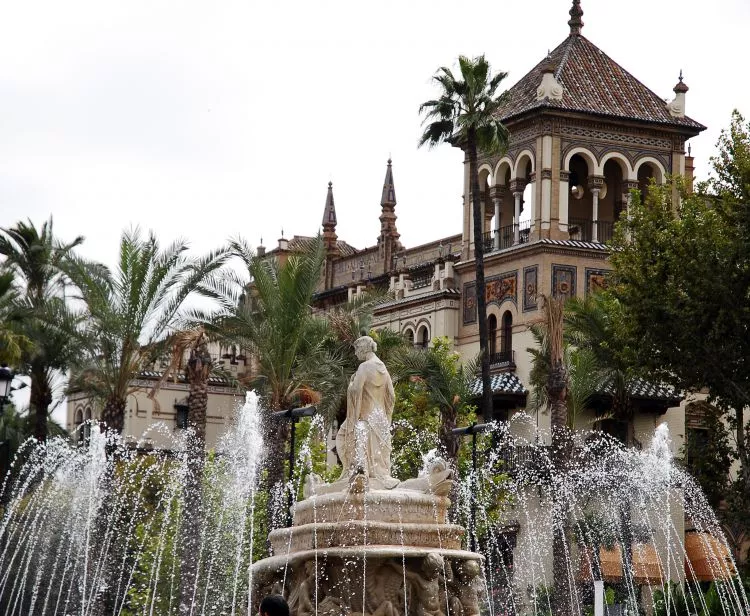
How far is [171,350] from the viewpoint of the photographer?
117 ft

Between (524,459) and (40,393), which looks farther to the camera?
(524,459)

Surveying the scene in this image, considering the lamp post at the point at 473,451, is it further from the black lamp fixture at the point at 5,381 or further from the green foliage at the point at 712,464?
the black lamp fixture at the point at 5,381

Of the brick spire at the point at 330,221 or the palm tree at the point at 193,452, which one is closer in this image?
the palm tree at the point at 193,452

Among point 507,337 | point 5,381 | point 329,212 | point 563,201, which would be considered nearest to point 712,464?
point 507,337

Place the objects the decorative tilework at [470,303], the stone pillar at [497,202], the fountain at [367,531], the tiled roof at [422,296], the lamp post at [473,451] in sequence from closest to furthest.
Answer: the fountain at [367,531] < the lamp post at [473,451] < the decorative tilework at [470,303] < the stone pillar at [497,202] < the tiled roof at [422,296]

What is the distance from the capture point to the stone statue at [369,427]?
21078 millimetres

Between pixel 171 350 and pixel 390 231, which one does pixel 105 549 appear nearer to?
pixel 171 350

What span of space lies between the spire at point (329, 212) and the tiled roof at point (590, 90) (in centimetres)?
1522

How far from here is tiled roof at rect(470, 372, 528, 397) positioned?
51.8m

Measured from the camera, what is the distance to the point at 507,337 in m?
53.6

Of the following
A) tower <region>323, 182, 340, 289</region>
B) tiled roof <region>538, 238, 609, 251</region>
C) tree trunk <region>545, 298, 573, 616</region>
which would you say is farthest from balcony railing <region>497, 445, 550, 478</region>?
tower <region>323, 182, 340, 289</region>

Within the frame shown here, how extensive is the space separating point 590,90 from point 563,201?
12.8 ft

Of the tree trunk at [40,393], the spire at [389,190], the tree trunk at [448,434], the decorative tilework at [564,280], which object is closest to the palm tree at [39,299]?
the tree trunk at [40,393]

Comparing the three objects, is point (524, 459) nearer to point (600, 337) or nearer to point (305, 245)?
point (600, 337)
